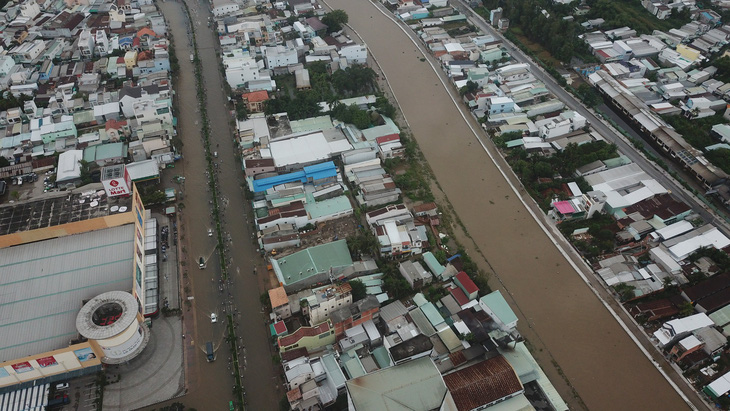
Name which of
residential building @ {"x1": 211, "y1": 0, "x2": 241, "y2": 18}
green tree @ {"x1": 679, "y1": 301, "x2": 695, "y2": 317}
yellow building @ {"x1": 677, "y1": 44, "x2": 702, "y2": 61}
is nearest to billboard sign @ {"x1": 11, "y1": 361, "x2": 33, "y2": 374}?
green tree @ {"x1": 679, "y1": 301, "x2": 695, "y2": 317}

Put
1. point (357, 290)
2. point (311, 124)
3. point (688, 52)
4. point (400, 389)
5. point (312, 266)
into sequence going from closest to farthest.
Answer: point (400, 389) < point (357, 290) < point (312, 266) < point (311, 124) < point (688, 52)

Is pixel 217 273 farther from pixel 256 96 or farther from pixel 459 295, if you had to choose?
pixel 256 96

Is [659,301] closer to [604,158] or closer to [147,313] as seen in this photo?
[604,158]

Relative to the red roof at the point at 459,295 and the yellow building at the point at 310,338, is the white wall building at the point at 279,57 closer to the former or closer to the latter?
the red roof at the point at 459,295

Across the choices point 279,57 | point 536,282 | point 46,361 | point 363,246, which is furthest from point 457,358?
point 279,57

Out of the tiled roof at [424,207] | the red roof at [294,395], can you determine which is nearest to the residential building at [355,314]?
the red roof at [294,395]

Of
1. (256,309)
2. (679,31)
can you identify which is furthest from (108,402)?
(679,31)

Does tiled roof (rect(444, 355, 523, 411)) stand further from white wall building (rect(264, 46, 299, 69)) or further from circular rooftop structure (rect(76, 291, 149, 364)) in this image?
white wall building (rect(264, 46, 299, 69))
